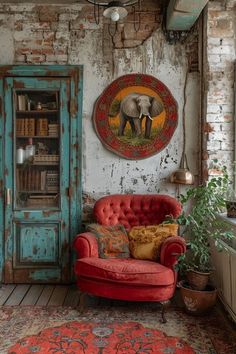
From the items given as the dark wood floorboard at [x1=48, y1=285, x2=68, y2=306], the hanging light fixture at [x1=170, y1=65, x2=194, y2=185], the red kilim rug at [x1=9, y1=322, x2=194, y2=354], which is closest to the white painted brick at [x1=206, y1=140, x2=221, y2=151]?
the hanging light fixture at [x1=170, y1=65, x2=194, y2=185]

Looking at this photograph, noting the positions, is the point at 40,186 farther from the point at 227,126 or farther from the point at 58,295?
the point at 227,126

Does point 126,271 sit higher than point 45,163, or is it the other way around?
point 45,163

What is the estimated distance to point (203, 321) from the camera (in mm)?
3088

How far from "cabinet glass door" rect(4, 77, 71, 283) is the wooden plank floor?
0.10m

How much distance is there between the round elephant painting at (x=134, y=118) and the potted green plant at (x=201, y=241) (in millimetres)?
884

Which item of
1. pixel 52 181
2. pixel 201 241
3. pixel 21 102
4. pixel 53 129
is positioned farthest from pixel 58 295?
pixel 21 102

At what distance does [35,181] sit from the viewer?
4109mm

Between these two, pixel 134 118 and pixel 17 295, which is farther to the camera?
pixel 134 118

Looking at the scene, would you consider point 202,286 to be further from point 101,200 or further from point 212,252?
point 101,200

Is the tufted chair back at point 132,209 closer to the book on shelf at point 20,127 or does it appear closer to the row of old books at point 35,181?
the row of old books at point 35,181

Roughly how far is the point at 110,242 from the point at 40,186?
1164 millimetres

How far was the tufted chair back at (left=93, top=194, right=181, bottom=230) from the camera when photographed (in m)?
3.82

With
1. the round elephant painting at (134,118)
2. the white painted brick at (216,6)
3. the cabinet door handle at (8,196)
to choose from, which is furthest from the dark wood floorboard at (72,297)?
the white painted brick at (216,6)

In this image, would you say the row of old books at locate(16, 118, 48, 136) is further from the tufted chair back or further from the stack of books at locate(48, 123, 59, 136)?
the tufted chair back
